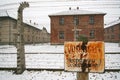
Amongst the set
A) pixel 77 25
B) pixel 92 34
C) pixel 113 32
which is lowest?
pixel 92 34

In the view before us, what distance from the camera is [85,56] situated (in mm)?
1923

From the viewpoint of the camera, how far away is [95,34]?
3306cm

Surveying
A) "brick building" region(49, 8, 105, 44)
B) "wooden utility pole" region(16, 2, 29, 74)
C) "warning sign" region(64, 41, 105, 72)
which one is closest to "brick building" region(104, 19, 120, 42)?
"brick building" region(49, 8, 105, 44)

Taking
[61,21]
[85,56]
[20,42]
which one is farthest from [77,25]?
[85,56]

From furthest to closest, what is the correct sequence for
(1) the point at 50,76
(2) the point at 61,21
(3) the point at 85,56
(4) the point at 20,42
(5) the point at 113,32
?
(5) the point at 113,32 < (2) the point at 61,21 < (4) the point at 20,42 < (1) the point at 50,76 < (3) the point at 85,56

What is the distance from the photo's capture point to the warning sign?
1.91 meters

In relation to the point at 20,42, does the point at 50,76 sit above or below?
below

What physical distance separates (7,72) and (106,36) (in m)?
55.2

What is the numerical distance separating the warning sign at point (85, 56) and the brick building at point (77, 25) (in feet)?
102

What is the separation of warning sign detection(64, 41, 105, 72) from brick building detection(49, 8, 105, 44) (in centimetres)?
3097

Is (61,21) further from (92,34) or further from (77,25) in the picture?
(92,34)

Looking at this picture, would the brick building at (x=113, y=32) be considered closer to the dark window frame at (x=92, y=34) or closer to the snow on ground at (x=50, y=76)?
the dark window frame at (x=92, y=34)

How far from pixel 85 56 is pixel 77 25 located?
105 ft

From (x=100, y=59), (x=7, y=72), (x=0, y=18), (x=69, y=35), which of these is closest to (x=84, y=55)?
(x=100, y=59)
